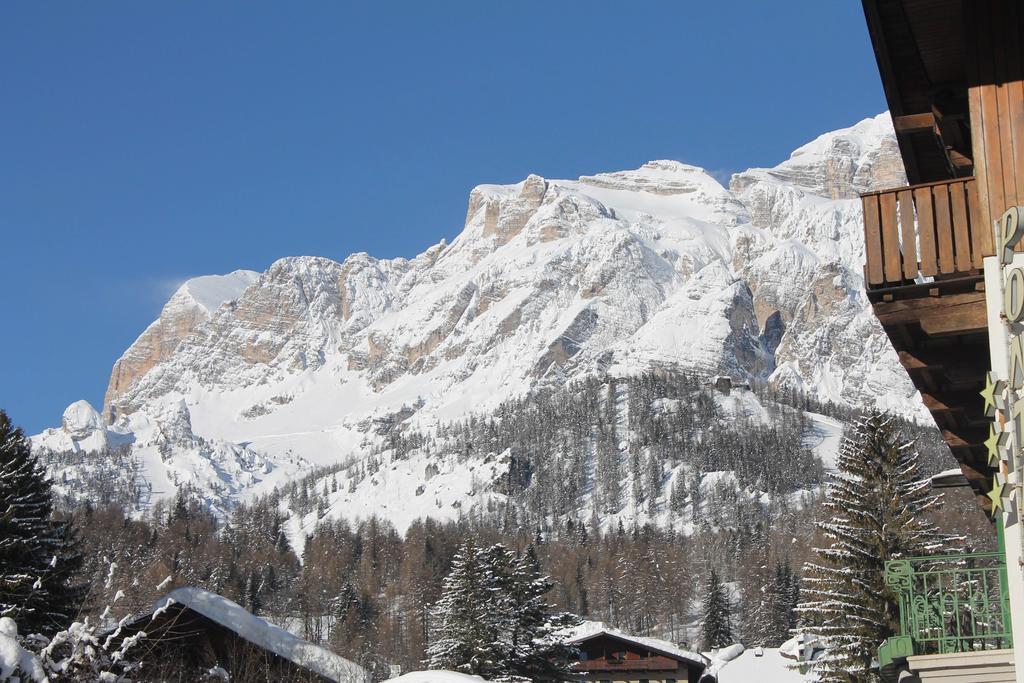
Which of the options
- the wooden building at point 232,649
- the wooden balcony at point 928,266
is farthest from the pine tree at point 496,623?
the wooden balcony at point 928,266

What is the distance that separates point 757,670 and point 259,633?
52.8m

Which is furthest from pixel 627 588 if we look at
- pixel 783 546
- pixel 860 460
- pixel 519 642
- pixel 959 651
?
pixel 959 651

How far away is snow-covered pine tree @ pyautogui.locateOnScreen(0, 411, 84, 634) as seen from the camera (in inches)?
1133

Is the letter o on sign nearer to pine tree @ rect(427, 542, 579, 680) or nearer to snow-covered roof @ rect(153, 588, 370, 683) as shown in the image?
snow-covered roof @ rect(153, 588, 370, 683)

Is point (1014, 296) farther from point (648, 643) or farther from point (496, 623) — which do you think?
point (648, 643)

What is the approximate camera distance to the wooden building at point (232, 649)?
26469 millimetres

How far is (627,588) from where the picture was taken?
162625mm

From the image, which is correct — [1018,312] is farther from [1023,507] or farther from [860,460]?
[860,460]

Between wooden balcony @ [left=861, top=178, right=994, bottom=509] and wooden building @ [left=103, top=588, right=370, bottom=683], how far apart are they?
18.8 m

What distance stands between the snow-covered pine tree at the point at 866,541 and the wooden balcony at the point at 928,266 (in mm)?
22901

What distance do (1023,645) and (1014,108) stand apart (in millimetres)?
3655

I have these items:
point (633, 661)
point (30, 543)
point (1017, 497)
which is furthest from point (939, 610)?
point (633, 661)

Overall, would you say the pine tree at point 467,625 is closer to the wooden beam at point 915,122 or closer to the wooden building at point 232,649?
the wooden building at point 232,649

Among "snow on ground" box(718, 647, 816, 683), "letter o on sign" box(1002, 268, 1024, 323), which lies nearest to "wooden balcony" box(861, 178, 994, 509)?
"letter o on sign" box(1002, 268, 1024, 323)
